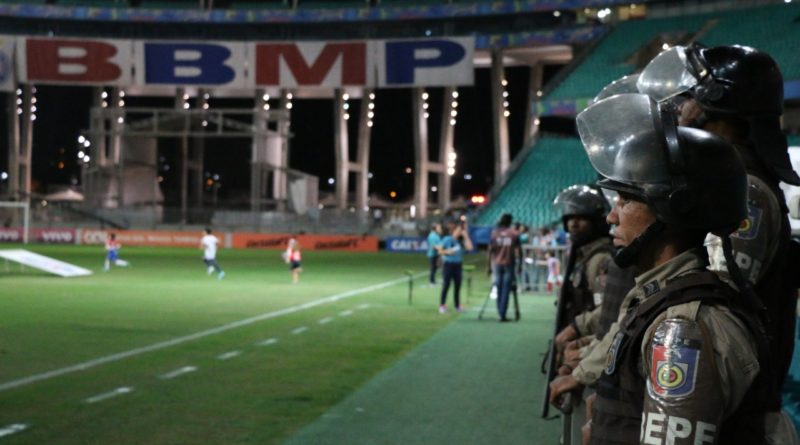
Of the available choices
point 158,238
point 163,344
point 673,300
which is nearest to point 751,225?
point 673,300

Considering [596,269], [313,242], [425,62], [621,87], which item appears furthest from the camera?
[313,242]

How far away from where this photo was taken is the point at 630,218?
256 centimetres

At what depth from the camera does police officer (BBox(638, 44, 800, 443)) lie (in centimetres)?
303

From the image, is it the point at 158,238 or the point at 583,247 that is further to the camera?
the point at 158,238

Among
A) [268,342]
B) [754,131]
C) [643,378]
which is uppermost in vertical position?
[754,131]

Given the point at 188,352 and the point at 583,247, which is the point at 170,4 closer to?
the point at 188,352

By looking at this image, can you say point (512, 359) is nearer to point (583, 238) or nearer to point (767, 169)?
point (583, 238)

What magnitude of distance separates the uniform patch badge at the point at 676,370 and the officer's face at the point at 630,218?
0.44 m

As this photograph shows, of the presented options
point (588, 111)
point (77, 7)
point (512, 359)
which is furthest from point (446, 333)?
point (77, 7)

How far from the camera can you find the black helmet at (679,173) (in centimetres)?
241

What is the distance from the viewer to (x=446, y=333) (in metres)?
15.0

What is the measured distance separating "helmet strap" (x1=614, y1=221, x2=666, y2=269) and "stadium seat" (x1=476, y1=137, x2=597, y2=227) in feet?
129

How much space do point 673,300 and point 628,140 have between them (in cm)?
45

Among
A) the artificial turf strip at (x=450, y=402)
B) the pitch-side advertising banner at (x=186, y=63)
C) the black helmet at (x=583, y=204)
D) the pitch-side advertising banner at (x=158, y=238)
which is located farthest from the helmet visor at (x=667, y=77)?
the pitch-side advertising banner at (x=158, y=238)
